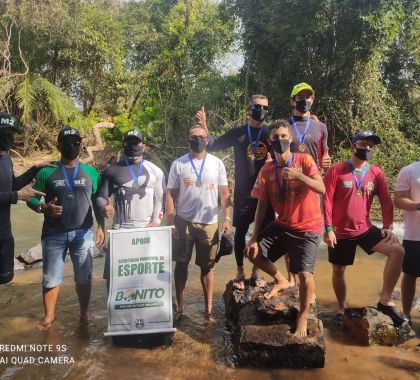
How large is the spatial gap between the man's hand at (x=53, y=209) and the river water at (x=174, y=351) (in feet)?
4.45

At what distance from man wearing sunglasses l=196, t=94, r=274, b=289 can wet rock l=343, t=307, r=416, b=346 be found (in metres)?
1.24

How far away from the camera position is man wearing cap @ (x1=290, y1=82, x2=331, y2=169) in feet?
14.6

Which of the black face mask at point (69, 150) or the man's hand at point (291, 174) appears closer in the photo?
the man's hand at point (291, 174)

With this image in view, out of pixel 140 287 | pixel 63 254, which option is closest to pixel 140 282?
pixel 140 287

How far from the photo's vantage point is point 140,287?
4098 millimetres

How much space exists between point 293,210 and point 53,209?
7.72 feet

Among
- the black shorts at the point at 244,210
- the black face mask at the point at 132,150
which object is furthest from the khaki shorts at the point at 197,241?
the black face mask at the point at 132,150

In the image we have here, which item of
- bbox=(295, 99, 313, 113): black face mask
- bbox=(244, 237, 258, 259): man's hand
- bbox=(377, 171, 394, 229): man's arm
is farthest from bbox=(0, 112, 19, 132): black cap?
bbox=(377, 171, 394, 229): man's arm

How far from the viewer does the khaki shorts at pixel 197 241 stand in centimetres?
450

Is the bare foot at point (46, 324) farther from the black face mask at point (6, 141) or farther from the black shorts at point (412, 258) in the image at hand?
the black shorts at point (412, 258)

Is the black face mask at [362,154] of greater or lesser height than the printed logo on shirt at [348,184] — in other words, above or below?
above

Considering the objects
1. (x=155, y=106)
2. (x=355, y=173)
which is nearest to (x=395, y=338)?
(x=355, y=173)

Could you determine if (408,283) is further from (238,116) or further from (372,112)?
(238,116)

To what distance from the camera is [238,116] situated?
15945 mm
